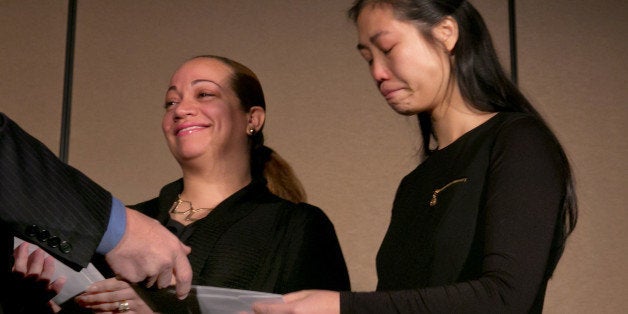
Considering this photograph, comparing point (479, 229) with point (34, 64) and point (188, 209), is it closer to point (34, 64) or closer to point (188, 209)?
point (188, 209)

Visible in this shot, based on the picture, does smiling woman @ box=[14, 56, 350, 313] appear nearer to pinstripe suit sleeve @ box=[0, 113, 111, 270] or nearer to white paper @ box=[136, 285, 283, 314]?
white paper @ box=[136, 285, 283, 314]

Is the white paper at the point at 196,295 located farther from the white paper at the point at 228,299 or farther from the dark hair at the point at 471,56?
the dark hair at the point at 471,56

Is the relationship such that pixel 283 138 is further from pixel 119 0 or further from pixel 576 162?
pixel 576 162

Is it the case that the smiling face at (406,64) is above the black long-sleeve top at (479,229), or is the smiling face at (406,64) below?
above

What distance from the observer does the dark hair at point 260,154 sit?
189 centimetres

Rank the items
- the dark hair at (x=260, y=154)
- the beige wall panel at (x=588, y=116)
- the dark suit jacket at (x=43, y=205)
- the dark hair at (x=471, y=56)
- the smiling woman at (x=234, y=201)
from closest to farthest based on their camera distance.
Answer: the dark suit jacket at (x=43, y=205)
the dark hair at (x=471, y=56)
the smiling woman at (x=234, y=201)
the dark hair at (x=260, y=154)
the beige wall panel at (x=588, y=116)

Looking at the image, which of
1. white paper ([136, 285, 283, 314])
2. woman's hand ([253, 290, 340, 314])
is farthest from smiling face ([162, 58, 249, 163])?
woman's hand ([253, 290, 340, 314])

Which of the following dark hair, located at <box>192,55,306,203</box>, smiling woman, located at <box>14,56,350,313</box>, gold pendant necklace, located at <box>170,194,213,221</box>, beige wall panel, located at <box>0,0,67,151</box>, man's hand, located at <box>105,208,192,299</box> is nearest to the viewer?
man's hand, located at <box>105,208,192,299</box>

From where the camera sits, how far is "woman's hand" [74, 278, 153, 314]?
1119 millimetres

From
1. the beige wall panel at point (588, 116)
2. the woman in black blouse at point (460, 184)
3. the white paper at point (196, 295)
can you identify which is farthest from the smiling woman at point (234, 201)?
the beige wall panel at point (588, 116)

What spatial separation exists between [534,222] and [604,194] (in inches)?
55.6

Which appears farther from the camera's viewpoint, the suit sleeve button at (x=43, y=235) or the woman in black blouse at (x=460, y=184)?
the woman in black blouse at (x=460, y=184)

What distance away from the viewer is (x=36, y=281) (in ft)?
3.73

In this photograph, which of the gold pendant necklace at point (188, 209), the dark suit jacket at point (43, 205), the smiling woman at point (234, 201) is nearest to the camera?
the dark suit jacket at point (43, 205)
